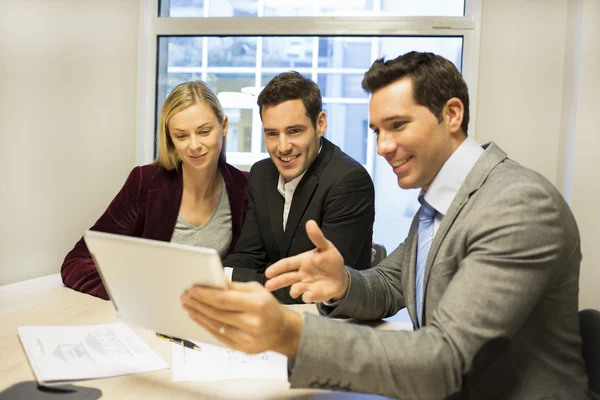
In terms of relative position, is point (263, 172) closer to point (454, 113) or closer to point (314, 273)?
point (314, 273)

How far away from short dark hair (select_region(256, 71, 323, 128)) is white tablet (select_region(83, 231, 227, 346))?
1209 mm

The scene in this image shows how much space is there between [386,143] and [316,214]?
32.9 inches

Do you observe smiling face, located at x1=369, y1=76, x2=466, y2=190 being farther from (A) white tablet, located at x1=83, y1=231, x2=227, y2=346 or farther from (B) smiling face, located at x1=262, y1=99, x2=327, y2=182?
(B) smiling face, located at x1=262, y1=99, x2=327, y2=182

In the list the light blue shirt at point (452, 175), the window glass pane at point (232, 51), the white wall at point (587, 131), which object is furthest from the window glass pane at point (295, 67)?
the light blue shirt at point (452, 175)

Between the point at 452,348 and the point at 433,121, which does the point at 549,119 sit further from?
the point at 452,348

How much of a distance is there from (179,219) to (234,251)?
34 centimetres

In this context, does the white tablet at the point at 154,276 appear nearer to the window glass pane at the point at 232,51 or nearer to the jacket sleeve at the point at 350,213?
the jacket sleeve at the point at 350,213

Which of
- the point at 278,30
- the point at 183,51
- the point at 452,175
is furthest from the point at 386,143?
the point at 183,51

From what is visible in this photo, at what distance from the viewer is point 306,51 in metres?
3.05

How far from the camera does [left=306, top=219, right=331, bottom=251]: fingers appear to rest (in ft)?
3.38

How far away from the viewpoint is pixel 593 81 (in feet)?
8.02

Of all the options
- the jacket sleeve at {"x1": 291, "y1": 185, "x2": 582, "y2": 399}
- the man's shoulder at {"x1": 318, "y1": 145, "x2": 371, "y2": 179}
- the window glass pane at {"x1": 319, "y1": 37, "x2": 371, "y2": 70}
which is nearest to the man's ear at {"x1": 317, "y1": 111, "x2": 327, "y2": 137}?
the man's shoulder at {"x1": 318, "y1": 145, "x2": 371, "y2": 179}

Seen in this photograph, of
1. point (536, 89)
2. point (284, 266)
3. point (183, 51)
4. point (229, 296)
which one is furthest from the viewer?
point (183, 51)

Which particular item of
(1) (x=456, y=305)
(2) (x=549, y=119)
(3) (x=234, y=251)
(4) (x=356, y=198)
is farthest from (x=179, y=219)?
(2) (x=549, y=119)
